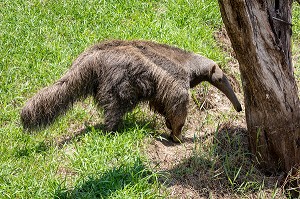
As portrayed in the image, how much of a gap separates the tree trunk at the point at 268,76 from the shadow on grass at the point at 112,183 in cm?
138

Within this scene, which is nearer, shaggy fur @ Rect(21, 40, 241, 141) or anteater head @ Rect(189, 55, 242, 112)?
shaggy fur @ Rect(21, 40, 241, 141)

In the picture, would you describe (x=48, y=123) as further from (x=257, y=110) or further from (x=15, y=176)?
(x=257, y=110)

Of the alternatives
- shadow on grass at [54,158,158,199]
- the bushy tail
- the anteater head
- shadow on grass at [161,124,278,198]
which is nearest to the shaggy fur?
the bushy tail

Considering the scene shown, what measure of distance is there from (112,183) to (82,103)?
79.6 inches

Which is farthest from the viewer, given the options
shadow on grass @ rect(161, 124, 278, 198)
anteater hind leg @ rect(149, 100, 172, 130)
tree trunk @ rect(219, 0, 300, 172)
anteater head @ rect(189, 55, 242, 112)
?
anteater head @ rect(189, 55, 242, 112)

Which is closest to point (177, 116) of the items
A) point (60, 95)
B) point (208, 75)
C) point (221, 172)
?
point (208, 75)

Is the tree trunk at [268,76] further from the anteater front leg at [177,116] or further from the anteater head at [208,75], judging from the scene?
the anteater head at [208,75]

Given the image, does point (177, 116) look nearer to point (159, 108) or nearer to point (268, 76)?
point (159, 108)

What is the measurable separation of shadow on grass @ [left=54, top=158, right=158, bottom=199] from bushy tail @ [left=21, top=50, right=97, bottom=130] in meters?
1.15

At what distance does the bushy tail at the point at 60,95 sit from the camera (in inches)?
217

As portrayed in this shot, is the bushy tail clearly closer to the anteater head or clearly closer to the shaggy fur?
the shaggy fur

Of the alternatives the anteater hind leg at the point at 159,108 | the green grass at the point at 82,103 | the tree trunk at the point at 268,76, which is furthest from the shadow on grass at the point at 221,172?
the anteater hind leg at the point at 159,108

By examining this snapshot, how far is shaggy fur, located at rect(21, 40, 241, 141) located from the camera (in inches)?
221

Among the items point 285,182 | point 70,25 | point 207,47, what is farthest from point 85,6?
point 285,182
